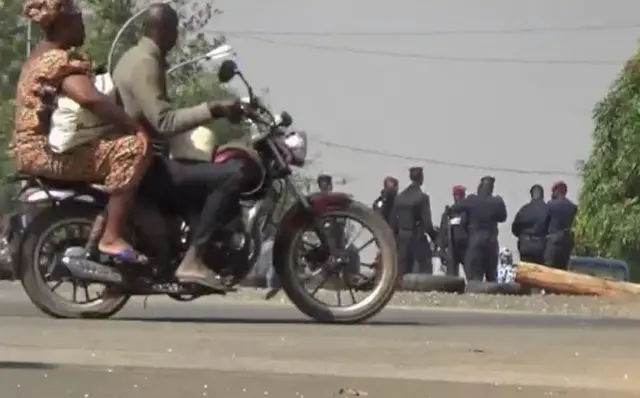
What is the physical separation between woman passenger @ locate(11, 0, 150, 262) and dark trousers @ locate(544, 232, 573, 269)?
1264cm

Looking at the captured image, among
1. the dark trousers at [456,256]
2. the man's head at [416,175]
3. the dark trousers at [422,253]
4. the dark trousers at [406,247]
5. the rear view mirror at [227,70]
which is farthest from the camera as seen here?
the dark trousers at [456,256]

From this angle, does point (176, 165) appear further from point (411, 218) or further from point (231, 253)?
point (411, 218)

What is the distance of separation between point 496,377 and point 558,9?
44708 millimetres

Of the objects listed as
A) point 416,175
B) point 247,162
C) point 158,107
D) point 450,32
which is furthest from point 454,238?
point 450,32

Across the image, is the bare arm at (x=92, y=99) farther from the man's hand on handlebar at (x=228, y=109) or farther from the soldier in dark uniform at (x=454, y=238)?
the soldier in dark uniform at (x=454, y=238)

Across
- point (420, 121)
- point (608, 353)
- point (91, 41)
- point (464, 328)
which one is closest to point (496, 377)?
point (608, 353)

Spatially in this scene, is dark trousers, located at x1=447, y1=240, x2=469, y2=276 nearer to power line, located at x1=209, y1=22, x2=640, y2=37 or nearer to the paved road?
the paved road

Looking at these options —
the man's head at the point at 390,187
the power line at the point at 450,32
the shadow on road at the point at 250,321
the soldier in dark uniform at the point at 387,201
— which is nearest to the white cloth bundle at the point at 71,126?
the shadow on road at the point at 250,321

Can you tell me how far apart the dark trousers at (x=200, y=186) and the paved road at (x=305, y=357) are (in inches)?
20.1

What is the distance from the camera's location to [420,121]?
51750mm

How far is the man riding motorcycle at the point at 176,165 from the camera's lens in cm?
962

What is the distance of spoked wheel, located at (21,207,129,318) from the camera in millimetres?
9844

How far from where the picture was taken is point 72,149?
9555 millimetres

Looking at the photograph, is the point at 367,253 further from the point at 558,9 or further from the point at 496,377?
the point at 558,9
